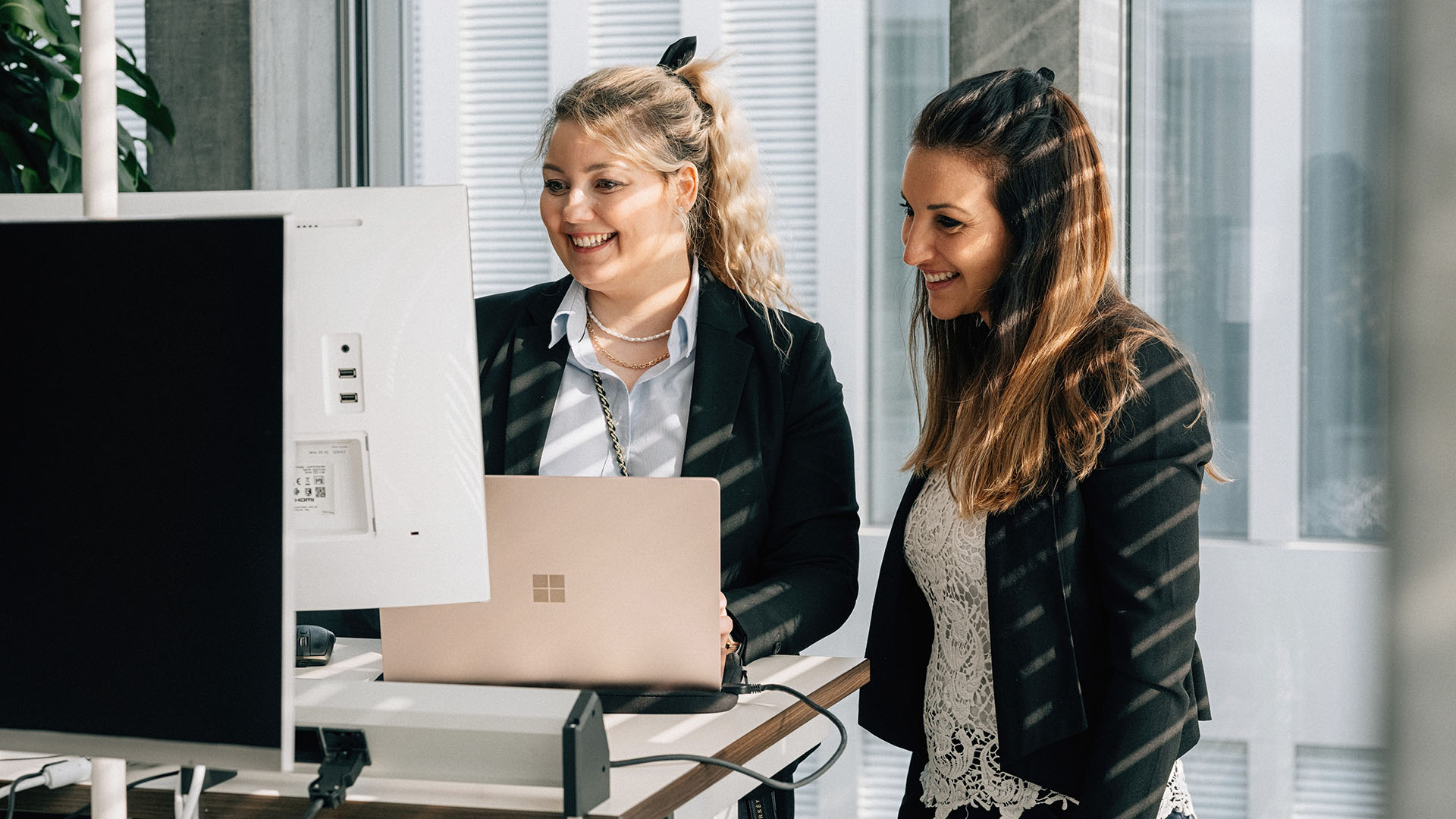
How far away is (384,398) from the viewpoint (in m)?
1.23

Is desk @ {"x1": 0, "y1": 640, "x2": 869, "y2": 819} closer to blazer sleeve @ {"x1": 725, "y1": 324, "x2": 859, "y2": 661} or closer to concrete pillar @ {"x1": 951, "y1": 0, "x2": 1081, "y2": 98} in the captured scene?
blazer sleeve @ {"x1": 725, "y1": 324, "x2": 859, "y2": 661}

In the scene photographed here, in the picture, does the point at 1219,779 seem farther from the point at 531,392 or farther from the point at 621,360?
the point at 531,392

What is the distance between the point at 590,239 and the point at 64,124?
4.29 ft

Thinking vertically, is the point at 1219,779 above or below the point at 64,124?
below

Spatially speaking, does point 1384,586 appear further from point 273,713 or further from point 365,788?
point 365,788

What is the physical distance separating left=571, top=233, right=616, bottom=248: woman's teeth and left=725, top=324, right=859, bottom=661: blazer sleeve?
38 cm

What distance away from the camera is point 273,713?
29.9 inches

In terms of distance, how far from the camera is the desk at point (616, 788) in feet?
3.63

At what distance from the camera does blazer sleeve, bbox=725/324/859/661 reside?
176 centimetres


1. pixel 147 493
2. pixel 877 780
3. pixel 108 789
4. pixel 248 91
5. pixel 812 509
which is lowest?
pixel 877 780

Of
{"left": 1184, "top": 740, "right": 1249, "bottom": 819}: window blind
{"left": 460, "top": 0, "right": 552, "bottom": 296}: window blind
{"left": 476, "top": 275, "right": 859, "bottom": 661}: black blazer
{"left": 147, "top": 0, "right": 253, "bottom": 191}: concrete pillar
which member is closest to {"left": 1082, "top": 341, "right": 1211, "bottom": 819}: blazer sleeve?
{"left": 476, "top": 275, "right": 859, "bottom": 661}: black blazer

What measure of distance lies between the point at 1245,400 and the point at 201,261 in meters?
2.12

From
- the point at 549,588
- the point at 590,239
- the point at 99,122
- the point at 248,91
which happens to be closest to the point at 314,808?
the point at 549,588

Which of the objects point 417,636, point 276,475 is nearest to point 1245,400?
point 417,636
